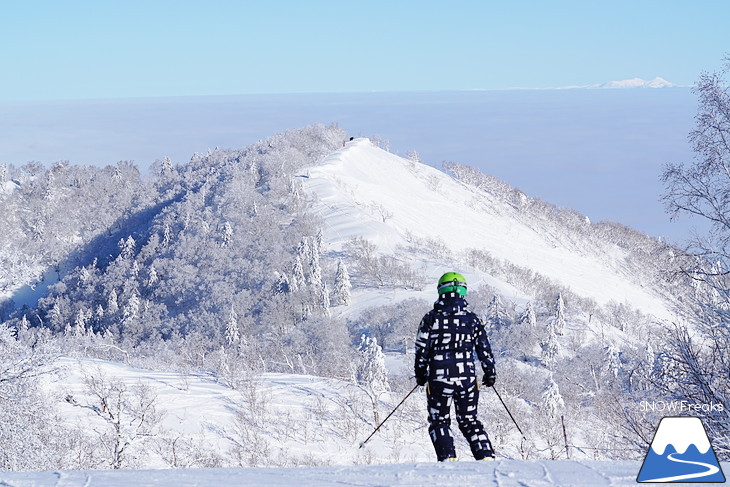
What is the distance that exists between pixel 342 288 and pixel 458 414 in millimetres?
61268

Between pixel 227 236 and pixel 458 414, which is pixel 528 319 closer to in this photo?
pixel 227 236

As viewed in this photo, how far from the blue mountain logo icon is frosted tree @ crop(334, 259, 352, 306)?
62351 millimetres

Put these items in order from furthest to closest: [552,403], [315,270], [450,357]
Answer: [315,270], [552,403], [450,357]

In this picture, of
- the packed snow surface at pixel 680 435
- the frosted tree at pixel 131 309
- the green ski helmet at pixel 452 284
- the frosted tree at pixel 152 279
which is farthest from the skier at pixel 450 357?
the frosted tree at pixel 152 279

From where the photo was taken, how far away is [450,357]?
7.23 m

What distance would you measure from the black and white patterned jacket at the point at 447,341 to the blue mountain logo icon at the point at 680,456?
6.78 ft

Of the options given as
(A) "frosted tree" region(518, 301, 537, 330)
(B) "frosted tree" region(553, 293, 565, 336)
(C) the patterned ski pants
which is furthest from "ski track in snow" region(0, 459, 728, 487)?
(B) "frosted tree" region(553, 293, 565, 336)

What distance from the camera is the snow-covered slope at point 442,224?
3346 inches

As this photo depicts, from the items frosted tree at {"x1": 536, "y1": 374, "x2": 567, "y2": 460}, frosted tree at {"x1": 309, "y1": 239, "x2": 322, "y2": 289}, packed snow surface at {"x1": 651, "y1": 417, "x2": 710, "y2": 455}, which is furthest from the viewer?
frosted tree at {"x1": 309, "y1": 239, "x2": 322, "y2": 289}

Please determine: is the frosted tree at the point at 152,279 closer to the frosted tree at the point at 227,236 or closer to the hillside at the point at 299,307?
the hillside at the point at 299,307

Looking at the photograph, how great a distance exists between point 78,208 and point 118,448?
5638 inches

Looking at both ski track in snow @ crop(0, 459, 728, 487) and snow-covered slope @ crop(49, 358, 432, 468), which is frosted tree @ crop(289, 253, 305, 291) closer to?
snow-covered slope @ crop(49, 358, 432, 468)

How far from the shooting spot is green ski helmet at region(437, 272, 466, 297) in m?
7.25

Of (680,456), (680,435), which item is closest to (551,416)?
(680,435)
